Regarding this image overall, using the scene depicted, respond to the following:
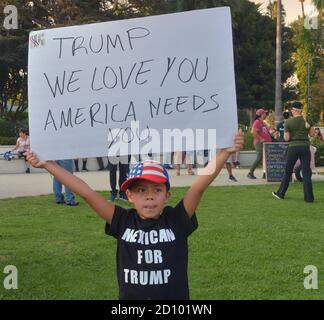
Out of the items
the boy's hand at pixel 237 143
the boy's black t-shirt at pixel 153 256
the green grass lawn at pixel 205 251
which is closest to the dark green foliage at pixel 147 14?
the green grass lawn at pixel 205 251

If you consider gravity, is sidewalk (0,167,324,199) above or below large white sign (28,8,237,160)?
below

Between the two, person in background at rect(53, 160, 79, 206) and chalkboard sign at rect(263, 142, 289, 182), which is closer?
person in background at rect(53, 160, 79, 206)

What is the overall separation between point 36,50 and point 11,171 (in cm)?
1428

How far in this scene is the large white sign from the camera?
3211mm

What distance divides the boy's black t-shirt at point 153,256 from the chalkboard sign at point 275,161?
32.8 feet

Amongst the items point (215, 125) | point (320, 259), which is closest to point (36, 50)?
point (215, 125)

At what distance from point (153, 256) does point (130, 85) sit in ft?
3.33

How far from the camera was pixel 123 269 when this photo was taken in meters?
2.86

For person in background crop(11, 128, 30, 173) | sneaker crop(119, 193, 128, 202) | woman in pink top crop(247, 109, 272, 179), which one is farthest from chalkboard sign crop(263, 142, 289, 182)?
person in background crop(11, 128, 30, 173)

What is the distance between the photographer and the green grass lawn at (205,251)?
4746 mm

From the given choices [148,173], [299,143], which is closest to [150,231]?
[148,173]

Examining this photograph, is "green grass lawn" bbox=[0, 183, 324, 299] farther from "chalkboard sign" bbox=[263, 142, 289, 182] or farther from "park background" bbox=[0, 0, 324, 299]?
"chalkboard sign" bbox=[263, 142, 289, 182]

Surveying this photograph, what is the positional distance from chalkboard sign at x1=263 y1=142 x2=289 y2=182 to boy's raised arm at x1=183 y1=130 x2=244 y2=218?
9760mm
